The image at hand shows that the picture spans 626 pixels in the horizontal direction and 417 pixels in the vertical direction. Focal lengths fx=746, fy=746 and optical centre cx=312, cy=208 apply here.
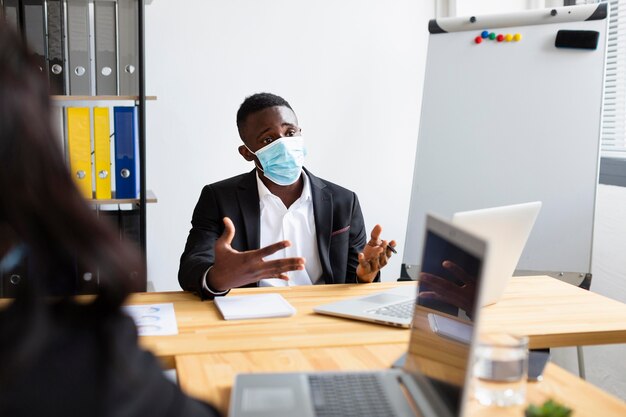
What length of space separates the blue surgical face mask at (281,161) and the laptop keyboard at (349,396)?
1.16 metres

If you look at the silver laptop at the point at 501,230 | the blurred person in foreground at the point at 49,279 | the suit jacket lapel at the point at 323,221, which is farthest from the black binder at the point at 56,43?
the blurred person in foreground at the point at 49,279

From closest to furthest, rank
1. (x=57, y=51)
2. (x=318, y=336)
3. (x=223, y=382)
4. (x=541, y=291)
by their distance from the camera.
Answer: (x=223, y=382), (x=318, y=336), (x=541, y=291), (x=57, y=51)

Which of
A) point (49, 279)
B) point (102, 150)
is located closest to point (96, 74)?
point (102, 150)

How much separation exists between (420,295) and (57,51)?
2.11m

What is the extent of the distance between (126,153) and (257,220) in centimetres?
85

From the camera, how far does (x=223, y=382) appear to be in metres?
1.31

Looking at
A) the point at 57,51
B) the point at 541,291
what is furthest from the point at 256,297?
A: the point at 57,51

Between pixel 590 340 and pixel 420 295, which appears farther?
pixel 590 340

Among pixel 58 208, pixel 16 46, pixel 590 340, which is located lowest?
pixel 590 340

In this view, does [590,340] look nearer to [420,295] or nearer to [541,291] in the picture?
[541,291]

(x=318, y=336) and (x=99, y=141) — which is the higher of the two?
(x=99, y=141)

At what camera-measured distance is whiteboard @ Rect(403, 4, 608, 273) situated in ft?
9.19

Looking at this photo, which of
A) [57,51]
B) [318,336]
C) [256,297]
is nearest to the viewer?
[318,336]

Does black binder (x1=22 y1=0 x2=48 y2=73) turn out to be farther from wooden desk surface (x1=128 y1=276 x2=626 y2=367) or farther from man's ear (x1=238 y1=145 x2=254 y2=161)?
wooden desk surface (x1=128 y1=276 x2=626 y2=367)
